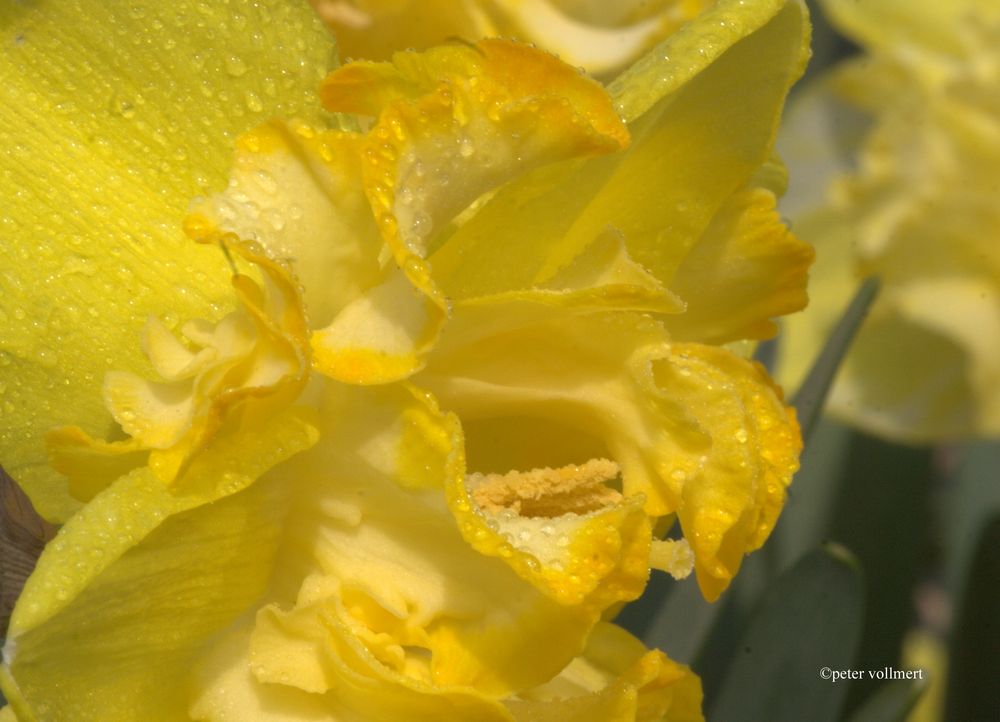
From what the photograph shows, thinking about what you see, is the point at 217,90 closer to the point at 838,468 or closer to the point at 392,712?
the point at 392,712

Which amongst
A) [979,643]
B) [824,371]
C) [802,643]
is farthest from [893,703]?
[979,643]

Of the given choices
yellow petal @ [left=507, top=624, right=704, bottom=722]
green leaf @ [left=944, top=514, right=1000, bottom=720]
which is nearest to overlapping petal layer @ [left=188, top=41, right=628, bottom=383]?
yellow petal @ [left=507, top=624, right=704, bottom=722]

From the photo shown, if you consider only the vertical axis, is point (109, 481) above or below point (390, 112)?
below

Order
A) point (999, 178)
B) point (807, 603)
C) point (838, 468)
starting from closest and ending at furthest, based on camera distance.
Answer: point (807, 603)
point (838, 468)
point (999, 178)

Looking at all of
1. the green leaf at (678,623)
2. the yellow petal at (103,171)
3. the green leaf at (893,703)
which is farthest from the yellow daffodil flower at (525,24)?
the green leaf at (893,703)

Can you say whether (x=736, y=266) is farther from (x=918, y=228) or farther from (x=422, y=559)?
(x=918, y=228)

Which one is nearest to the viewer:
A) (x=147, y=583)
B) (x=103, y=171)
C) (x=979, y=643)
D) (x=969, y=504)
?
(x=147, y=583)

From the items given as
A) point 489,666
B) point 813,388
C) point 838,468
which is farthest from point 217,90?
point 838,468
